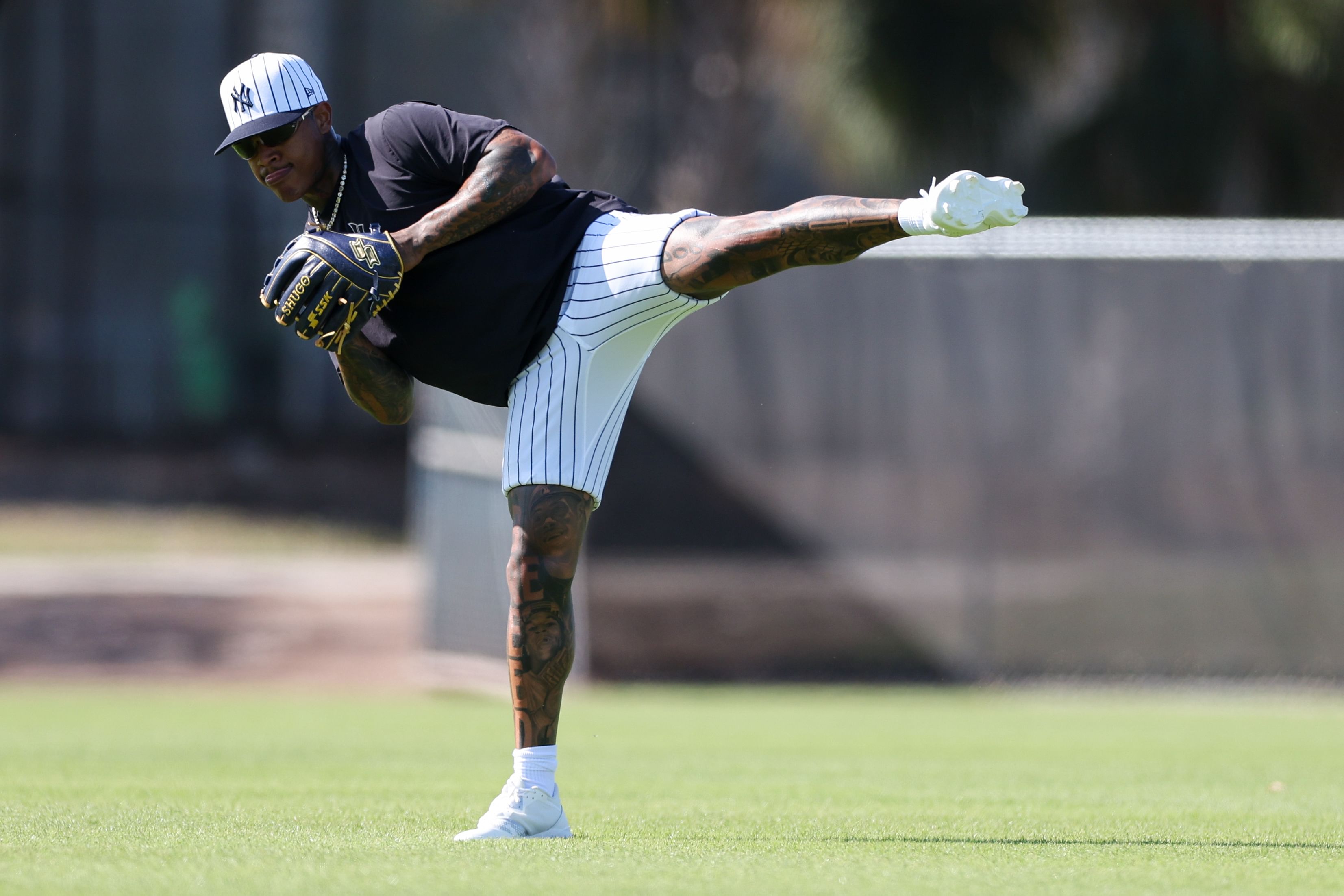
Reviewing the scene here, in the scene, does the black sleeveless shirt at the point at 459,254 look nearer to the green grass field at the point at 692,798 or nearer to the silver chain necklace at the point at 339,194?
the silver chain necklace at the point at 339,194

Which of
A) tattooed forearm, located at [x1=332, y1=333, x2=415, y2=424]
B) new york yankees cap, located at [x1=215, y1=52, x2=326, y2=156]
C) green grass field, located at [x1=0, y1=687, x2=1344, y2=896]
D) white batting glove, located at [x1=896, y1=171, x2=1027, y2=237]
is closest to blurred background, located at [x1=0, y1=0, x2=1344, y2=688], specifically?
green grass field, located at [x1=0, y1=687, x2=1344, y2=896]

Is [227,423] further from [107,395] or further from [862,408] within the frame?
[862,408]

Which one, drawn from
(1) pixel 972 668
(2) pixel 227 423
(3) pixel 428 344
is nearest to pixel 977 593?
(1) pixel 972 668

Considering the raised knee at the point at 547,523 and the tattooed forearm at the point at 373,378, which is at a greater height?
the tattooed forearm at the point at 373,378

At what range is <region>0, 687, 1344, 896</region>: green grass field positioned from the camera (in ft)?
12.1

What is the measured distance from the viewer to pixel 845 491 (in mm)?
11039

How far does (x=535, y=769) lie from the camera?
4.45 metres

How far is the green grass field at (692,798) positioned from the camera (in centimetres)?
370

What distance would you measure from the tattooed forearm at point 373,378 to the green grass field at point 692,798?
1231 millimetres

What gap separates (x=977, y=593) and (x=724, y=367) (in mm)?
2267

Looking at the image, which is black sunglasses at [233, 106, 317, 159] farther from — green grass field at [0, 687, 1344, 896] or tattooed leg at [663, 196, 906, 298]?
green grass field at [0, 687, 1344, 896]

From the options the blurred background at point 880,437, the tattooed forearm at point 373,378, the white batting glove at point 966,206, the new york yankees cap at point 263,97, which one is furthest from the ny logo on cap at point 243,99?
the blurred background at point 880,437

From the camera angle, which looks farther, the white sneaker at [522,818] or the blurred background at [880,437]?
the blurred background at [880,437]

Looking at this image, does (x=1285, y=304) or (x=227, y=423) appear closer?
(x=1285, y=304)
